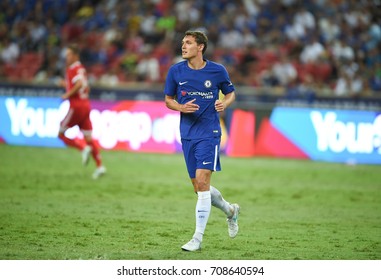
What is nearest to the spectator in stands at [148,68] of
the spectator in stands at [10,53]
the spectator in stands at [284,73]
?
the spectator in stands at [284,73]

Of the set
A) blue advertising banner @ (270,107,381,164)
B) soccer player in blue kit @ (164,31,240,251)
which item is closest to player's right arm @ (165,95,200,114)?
soccer player in blue kit @ (164,31,240,251)

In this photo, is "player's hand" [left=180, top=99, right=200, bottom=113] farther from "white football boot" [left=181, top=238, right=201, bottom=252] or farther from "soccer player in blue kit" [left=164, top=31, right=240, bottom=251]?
"white football boot" [left=181, top=238, right=201, bottom=252]

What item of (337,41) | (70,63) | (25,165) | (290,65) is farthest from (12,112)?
(337,41)

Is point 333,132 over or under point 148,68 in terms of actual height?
under

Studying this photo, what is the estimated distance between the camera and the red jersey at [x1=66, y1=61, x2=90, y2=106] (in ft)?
57.1

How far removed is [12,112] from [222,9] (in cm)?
935

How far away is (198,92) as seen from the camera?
391 inches

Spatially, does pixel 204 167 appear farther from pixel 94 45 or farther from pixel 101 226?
pixel 94 45

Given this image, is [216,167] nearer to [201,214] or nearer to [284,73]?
[201,214]

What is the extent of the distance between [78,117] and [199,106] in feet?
27.1

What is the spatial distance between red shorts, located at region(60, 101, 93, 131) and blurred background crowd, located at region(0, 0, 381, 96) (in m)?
9.31

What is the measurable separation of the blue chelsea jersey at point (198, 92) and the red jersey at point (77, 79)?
25.3 ft

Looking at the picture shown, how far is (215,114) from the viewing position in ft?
32.9

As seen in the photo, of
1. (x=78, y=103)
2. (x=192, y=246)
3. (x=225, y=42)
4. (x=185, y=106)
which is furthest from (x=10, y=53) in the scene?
(x=192, y=246)
